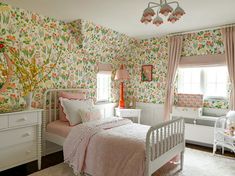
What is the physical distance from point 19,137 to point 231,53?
161 inches

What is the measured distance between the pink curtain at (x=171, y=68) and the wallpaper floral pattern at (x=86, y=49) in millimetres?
170

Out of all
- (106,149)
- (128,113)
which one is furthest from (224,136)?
(106,149)

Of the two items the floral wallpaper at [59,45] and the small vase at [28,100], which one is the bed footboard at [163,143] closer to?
the small vase at [28,100]

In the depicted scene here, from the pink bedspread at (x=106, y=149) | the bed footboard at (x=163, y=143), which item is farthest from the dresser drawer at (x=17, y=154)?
the bed footboard at (x=163, y=143)

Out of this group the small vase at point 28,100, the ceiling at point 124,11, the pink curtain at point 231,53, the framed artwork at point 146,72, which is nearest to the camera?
the ceiling at point 124,11

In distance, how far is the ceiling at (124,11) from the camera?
2930mm

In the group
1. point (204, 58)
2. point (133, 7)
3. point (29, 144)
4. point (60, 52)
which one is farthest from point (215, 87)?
point (29, 144)

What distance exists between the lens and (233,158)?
3.60 metres

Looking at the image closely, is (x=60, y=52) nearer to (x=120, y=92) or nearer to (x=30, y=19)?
(x=30, y=19)

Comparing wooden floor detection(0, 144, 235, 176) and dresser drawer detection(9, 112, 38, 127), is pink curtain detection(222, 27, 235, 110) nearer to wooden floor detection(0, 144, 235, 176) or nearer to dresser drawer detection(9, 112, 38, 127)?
wooden floor detection(0, 144, 235, 176)

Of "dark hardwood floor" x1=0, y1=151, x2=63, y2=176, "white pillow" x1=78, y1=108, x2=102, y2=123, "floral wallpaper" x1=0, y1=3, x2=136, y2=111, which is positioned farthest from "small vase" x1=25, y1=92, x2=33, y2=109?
"dark hardwood floor" x1=0, y1=151, x2=63, y2=176

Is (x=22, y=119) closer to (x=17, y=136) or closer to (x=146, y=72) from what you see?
(x=17, y=136)

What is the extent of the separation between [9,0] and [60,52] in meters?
1.23

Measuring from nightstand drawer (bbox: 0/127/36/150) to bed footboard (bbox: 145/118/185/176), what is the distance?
182 centimetres
